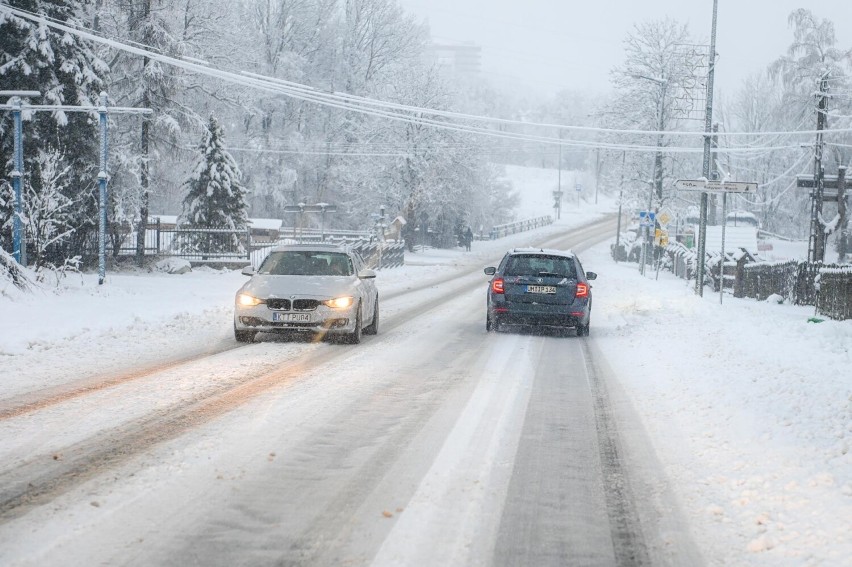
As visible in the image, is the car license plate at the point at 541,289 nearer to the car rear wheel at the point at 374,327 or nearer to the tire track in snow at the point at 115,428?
the car rear wheel at the point at 374,327

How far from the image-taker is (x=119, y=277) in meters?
32.2

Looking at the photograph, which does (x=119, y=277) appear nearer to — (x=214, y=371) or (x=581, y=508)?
(x=214, y=371)

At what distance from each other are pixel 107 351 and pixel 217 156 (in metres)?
29.5

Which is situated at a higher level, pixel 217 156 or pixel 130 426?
pixel 217 156

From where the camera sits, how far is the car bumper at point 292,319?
14.0 meters

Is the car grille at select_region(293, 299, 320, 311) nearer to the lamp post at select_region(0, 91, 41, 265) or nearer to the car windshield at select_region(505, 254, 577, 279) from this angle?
the car windshield at select_region(505, 254, 577, 279)

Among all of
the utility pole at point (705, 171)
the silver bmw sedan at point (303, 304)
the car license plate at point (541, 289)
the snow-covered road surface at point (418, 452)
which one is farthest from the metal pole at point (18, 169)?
the utility pole at point (705, 171)

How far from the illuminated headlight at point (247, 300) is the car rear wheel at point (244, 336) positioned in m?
0.40

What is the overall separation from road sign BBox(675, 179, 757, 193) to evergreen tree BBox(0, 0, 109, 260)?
60.4 feet

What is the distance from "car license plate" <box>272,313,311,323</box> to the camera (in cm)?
1395

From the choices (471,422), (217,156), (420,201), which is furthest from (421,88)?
(471,422)

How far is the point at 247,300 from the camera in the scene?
14.1m

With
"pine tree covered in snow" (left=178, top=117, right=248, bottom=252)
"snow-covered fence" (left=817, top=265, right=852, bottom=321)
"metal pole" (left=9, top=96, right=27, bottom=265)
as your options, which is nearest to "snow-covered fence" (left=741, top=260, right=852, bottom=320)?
"snow-covered fence" (left=817, top=265, right=852, bottom=321)

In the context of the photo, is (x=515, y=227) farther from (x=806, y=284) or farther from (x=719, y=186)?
(x=719, y=186)
